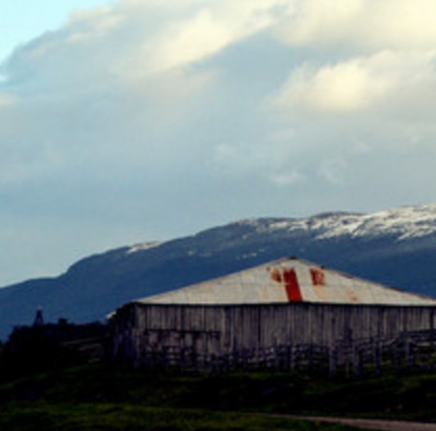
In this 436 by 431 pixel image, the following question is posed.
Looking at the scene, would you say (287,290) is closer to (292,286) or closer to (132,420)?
(292,286)

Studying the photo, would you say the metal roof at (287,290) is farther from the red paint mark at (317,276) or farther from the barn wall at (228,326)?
the barn wall at (228,326)

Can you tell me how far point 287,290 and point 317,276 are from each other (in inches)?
112

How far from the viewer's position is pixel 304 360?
233ft

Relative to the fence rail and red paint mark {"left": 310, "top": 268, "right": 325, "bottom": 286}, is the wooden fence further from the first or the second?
red paint mark {"left": 310, "top": 268, "right": 325, "bottom": 286}

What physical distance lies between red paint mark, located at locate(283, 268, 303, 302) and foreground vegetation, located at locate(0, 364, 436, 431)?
58.1 ft

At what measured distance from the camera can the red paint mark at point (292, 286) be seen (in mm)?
81625

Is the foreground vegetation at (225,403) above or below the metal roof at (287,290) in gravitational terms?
below

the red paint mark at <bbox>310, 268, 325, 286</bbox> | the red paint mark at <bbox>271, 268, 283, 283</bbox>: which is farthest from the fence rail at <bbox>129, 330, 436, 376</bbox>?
the red paint mark at <bbox>310, 268, 325, 286</bbox>

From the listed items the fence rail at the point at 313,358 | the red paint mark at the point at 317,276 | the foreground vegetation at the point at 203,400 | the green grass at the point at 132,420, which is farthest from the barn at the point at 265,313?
the green grass at the point at 132,420

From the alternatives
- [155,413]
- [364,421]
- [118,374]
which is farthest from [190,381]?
[364,421]

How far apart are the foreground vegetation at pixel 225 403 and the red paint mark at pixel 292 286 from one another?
58.1ft

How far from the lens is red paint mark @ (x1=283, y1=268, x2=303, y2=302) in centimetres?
8162

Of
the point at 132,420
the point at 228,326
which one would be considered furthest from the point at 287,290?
the point at 132,420

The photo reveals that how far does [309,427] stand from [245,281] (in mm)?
46223
